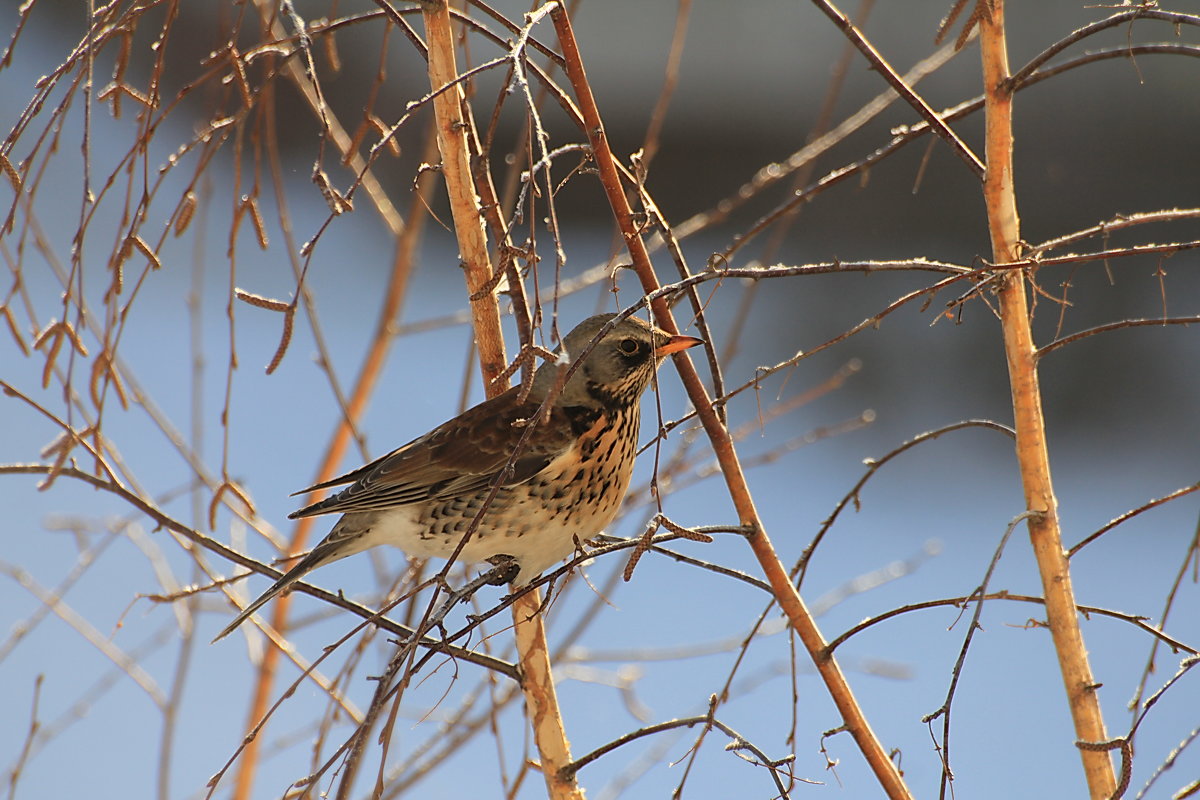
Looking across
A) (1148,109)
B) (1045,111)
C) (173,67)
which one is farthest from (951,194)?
(173,67)

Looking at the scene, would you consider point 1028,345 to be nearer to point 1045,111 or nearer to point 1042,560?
point 1042,560

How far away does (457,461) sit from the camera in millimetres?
2143

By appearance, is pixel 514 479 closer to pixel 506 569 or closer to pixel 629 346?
pixel 506 569

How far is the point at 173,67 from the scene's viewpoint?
509 centimetres

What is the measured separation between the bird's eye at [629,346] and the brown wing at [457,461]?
18 cm

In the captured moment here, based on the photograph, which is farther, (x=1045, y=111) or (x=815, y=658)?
(x=1045, y=111)

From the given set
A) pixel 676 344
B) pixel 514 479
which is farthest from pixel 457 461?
pixel 676 344

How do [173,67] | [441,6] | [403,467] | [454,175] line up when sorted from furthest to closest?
[173,67], [403,467], [454,175], [441,6]

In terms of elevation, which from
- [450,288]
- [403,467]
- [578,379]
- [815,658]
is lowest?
[815,658]

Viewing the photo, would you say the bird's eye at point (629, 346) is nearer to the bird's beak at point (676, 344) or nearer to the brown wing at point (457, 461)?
the brown wing at point (457, 461)

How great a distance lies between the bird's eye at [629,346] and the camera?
2.18 metres

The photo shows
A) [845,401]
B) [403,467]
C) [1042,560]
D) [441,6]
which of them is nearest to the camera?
[1042,560]

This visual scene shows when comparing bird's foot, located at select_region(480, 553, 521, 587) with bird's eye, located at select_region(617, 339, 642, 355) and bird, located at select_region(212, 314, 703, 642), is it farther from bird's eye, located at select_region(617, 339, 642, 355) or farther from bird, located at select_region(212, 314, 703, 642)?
bird's eye, located at select_region(617, 339, 642, 355)

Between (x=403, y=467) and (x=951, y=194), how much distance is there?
3890 mm
